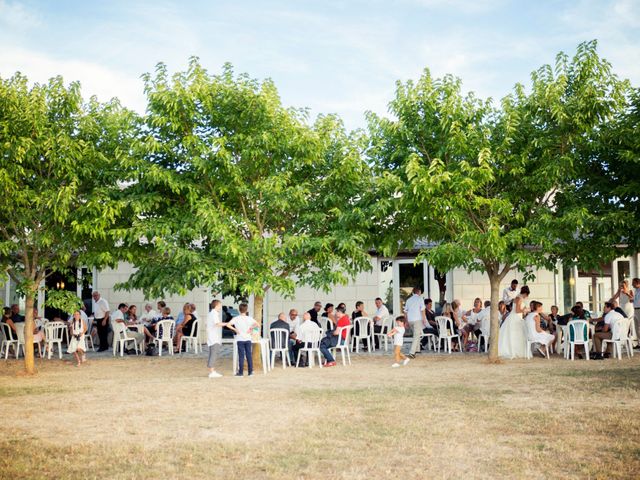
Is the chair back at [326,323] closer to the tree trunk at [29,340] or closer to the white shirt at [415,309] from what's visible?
the white shirt at [415,309]

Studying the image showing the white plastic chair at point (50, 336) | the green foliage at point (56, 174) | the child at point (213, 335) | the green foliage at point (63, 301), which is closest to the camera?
the green foliage at point (56, 174)

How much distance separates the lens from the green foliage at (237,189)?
1390cm

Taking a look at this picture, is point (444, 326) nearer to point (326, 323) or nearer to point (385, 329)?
point (385, 329)

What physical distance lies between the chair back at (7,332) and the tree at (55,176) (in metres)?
3.10

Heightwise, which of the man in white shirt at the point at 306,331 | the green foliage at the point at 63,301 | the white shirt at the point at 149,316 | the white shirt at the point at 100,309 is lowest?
the man in white shirt at the point at 306,331

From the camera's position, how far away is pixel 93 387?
40.3 feet

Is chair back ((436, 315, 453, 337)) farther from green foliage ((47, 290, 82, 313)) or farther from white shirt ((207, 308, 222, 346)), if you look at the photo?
green foliage ((47, 290, 82, 313))

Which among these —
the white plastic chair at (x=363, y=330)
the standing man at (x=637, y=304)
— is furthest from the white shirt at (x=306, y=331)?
the standing man at (x=637, y=304)

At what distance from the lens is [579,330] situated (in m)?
15.6

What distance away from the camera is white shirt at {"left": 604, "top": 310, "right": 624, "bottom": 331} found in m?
15.8

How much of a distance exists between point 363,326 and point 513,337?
384 centimetres

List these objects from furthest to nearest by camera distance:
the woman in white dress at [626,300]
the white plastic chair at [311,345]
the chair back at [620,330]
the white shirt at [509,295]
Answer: the white shirt at [509,295]
the woman in white dress at [626,300]
the chair back at [620,330]
the white plastic chair at [311,345]

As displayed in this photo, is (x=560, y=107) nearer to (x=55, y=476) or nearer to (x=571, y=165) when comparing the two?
(x=571, y=165)

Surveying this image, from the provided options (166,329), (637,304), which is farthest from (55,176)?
(637,304)
